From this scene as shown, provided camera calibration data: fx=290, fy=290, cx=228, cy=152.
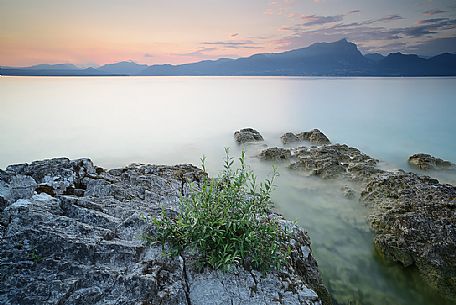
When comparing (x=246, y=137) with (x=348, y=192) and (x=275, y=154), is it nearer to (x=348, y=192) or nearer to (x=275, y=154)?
(x=275, y=154)

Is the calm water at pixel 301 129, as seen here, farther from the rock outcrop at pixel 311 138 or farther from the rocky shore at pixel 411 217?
the rock outcrop at pixel 311 138

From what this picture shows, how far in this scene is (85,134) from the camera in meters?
22.5

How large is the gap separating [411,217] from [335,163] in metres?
5.57

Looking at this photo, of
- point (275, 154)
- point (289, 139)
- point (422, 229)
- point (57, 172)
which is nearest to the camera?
point (57, 172)

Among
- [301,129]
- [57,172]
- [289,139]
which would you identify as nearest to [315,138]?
[289,139]

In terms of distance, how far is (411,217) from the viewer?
7.57 meters

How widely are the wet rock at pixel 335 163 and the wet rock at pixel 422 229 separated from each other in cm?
266

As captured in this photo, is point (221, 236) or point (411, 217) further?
point (411, 217)

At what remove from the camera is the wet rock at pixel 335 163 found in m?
12.3

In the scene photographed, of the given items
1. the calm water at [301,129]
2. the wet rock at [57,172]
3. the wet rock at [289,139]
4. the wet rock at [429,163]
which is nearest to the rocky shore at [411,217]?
the calm water at [301,129]

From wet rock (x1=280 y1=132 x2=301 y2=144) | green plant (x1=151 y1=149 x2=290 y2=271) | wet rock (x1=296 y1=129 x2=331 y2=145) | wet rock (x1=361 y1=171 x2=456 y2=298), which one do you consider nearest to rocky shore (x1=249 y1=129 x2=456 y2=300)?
wet rock (x1=361 y1=171 x2=456 y2=298)

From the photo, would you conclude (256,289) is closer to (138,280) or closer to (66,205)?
(138,280)

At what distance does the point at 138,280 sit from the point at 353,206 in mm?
8325

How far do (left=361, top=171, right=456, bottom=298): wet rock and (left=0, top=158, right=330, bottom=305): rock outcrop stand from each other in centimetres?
281
